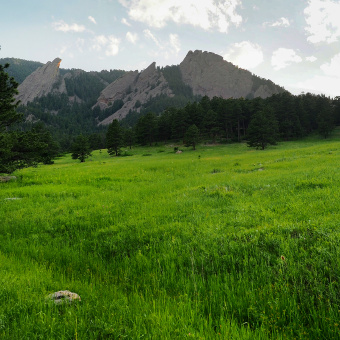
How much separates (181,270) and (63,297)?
2.15m

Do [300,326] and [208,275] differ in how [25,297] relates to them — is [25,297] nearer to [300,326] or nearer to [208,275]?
[208,275]

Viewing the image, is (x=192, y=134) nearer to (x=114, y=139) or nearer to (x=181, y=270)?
(x=114, y=139)

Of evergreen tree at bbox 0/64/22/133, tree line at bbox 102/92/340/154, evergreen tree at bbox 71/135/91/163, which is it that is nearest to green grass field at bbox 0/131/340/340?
evergreen tree at bbox 0/64/22/133

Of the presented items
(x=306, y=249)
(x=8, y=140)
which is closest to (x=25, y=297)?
(x=306, y=249)

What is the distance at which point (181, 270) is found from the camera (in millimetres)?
4184

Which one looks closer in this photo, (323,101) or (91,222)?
(91,222)

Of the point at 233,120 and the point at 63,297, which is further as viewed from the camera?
the point at 233,120

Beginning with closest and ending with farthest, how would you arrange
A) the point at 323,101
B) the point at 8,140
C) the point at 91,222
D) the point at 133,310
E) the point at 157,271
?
the point at 133,310 < the point at 157,271 < the point at 91,222 < the point at 8,140 < the point at 323,101

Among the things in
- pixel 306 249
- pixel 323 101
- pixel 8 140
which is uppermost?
pixel 323 101

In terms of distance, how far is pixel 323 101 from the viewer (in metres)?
86.7

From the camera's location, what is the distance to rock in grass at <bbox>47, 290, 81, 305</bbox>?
10.7ft

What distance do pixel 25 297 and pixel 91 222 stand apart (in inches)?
162

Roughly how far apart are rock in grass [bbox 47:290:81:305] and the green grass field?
0.42 feet

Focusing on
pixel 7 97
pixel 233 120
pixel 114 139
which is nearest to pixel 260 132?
pixel 233 120
